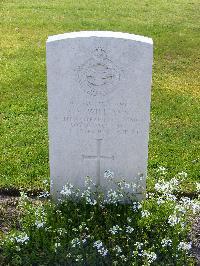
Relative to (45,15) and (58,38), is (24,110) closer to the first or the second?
(58,38)

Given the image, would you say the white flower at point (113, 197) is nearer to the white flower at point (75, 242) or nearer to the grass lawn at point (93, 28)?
the white flower at point (75, 242)

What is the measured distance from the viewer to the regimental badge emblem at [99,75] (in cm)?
529

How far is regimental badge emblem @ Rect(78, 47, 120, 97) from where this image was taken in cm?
529

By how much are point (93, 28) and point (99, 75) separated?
24.4 feet

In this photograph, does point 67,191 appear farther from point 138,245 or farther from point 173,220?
point 173,220

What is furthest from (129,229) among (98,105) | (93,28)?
(93,28)

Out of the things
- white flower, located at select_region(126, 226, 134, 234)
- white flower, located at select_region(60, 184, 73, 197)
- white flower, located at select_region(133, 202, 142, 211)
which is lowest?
white flower, located at select_region(126, 226, 134, 234)

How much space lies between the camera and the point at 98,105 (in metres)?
5.49

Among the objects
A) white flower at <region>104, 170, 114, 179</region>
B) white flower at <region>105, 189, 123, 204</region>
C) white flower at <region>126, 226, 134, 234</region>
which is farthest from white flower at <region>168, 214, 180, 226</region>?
white flower at <region>104, 170, 114, 179</region>

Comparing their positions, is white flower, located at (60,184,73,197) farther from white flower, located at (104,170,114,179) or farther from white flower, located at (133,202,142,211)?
white flower, located at (133,202,142,211)

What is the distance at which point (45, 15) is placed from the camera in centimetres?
1373

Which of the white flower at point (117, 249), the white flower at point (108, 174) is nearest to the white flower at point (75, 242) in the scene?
the white flower at point (117, 249)

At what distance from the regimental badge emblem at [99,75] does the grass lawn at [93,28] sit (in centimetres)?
164

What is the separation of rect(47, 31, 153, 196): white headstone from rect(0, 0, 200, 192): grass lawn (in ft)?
3.08
